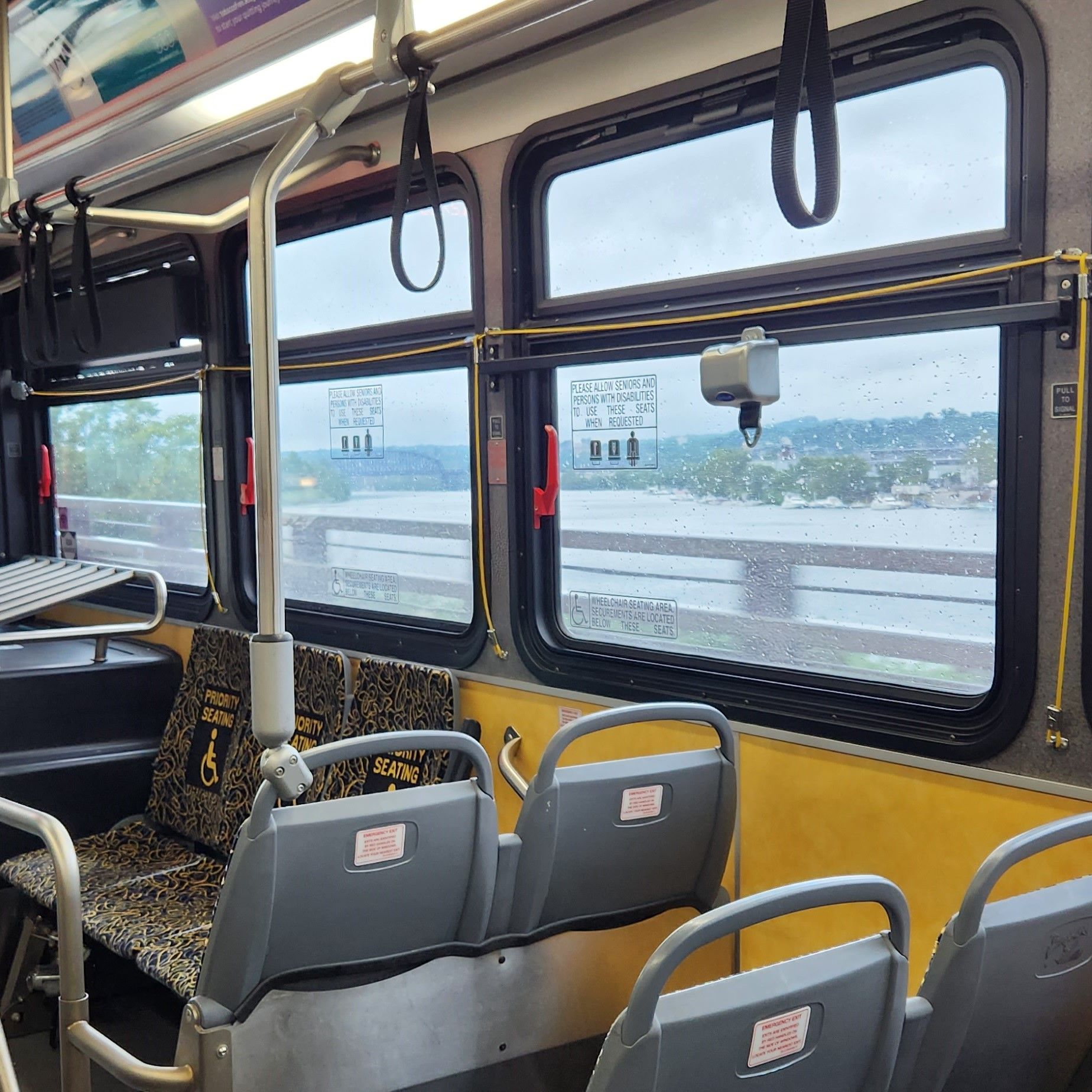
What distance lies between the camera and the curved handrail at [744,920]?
126cm

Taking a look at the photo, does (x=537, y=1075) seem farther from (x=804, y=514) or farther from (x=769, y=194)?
(x=769, y=194)

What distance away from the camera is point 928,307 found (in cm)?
244

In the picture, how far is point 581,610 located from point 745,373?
3.40ft

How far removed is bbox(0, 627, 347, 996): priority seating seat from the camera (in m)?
3.11

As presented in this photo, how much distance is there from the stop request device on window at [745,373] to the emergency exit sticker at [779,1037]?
4.66 ft

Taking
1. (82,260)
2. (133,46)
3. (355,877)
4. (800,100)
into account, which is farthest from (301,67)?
(355,877)

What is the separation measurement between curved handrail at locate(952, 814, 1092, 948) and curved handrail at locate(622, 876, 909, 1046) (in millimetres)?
77

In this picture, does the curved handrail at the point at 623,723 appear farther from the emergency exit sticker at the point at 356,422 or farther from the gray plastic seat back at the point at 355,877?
the emergency exit sticker at the point at 356,422

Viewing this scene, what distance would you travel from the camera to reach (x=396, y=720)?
3465 mm

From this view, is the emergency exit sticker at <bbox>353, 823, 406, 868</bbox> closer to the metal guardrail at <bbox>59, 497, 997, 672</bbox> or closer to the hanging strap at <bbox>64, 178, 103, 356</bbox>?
the metal guardrail at <bbox>59, 497, 997, 672</bbox>

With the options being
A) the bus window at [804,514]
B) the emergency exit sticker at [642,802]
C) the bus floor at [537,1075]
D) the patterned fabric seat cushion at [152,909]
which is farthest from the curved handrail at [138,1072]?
the bus window at [804,514]

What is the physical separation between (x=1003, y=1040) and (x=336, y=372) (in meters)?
2.93

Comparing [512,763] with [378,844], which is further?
[512,763]

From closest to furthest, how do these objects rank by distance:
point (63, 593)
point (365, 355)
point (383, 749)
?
1. point (383, 749)
2. point (365, 355)
3. point (63, 593)
